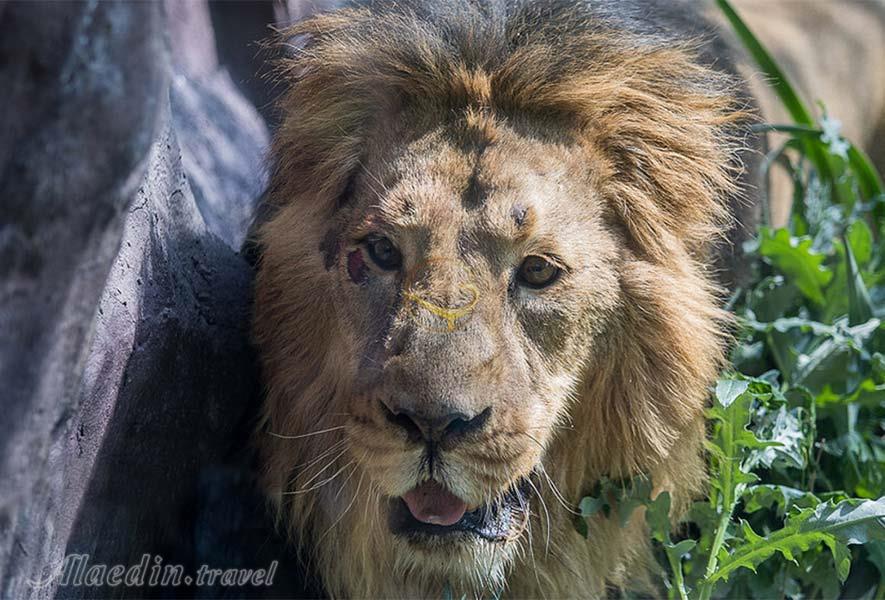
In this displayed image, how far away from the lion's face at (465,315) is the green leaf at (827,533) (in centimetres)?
54

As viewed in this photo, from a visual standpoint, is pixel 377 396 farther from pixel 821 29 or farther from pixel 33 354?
pixel 821 29

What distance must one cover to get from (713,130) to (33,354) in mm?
1798

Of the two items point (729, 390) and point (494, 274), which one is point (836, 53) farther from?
point (494, 274)

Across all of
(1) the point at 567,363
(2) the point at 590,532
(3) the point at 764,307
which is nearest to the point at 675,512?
(2) the point at 590,532

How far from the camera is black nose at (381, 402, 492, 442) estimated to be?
2.12 m

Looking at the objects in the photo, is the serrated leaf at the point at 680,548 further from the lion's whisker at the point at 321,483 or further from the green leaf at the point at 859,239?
the green leaf at the point at 859,239

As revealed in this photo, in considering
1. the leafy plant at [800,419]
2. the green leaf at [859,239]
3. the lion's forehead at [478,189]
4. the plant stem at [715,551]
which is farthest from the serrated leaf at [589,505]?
the green leaf at [859,239]

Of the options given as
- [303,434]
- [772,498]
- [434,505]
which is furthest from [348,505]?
[772,498]

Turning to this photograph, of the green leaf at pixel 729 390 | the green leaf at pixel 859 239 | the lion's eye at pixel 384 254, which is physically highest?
the lion's eye at pixel 384 254

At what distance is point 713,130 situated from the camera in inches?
108

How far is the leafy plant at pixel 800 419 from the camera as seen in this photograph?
2594 mm

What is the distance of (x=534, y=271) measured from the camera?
7.82 ft

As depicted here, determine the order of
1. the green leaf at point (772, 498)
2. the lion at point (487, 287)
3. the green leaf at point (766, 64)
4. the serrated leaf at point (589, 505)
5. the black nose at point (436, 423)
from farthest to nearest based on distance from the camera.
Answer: the green leaf at point (766, 64)
the green leaf at point (772, 498)
the serrated leaf at point (589, 505)
the lion at point (487, 287)
the black nose at point (436, 423)

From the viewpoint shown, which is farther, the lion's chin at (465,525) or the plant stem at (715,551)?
the plant stem at (715,551)
